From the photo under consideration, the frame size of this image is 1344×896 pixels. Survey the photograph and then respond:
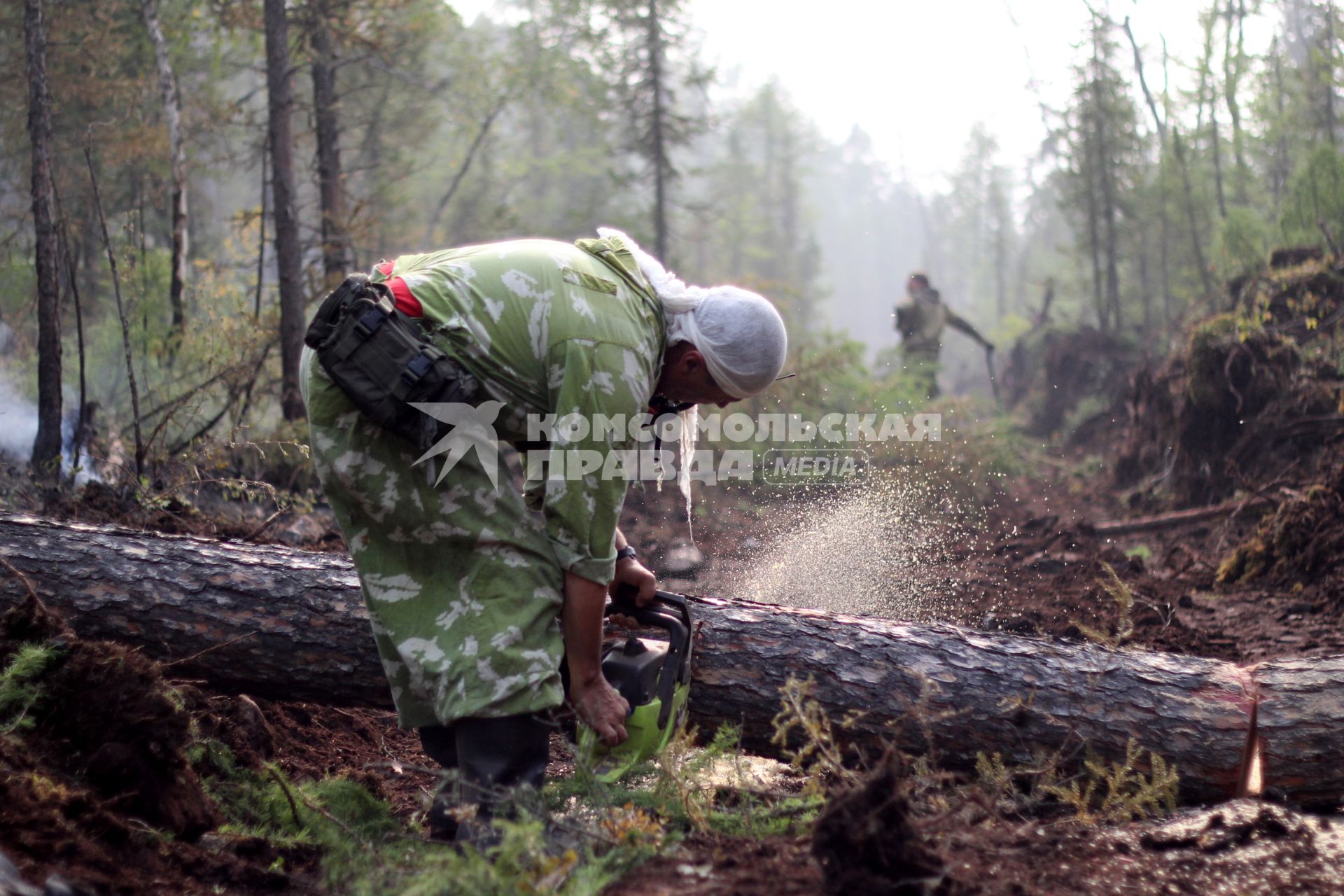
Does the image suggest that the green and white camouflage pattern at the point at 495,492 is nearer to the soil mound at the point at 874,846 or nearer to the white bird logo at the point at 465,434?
the white bird logo at the point at 465,434

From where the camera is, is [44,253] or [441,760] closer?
[441,760]

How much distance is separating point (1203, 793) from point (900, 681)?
3.54ft

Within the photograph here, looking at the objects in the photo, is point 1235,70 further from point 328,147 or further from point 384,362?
point 384,362

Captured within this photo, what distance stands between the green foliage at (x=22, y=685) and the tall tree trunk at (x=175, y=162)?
21.4ft

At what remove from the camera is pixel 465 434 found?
8.27ft

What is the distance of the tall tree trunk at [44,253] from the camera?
6246 millimetres

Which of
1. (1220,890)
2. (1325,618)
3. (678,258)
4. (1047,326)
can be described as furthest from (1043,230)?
(1220,890)

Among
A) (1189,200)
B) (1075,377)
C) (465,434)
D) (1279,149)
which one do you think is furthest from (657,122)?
(465,434)

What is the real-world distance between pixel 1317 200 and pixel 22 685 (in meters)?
10.9

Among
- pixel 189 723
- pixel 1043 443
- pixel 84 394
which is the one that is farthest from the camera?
pixel 1043 443

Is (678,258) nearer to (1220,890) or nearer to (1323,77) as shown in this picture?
(1323,77)

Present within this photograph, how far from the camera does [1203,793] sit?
3164 mm

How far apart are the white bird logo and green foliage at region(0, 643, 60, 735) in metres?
1.36

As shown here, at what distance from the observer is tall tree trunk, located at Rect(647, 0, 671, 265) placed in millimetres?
16297
